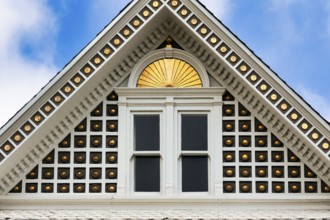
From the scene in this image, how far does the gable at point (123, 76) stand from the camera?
19.9m

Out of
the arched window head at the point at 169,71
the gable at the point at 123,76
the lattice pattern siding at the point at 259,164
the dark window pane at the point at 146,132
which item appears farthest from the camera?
the arched window head at the point at 169,71

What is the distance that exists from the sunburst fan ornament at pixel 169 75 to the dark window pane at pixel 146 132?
2.09 feet

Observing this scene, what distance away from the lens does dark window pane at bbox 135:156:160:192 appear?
20.4m

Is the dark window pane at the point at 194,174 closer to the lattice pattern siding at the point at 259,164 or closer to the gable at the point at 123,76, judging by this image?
the lattice pattern siding at the point at 259,164

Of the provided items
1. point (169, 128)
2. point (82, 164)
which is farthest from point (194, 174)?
point (82, 164)

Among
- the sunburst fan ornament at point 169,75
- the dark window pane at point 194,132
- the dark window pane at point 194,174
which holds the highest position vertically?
the sunburst fan ornament at point 169,75

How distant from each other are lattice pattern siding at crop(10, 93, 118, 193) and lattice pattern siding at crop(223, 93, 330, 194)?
2.15m

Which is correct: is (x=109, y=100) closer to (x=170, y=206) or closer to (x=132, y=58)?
(x=132, y=58)

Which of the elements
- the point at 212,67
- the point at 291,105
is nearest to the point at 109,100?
the point at 212,67

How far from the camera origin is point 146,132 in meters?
20.7

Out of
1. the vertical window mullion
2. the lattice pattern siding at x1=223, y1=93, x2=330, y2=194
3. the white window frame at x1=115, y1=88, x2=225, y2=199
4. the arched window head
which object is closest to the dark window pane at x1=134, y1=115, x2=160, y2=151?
the vertical window mullion

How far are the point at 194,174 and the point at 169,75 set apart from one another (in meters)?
1.99

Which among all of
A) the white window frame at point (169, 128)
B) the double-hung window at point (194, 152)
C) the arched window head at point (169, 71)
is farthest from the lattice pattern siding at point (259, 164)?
the arched window head at point (169, 71)

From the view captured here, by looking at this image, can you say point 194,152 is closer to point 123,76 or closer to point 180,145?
point 180,145
